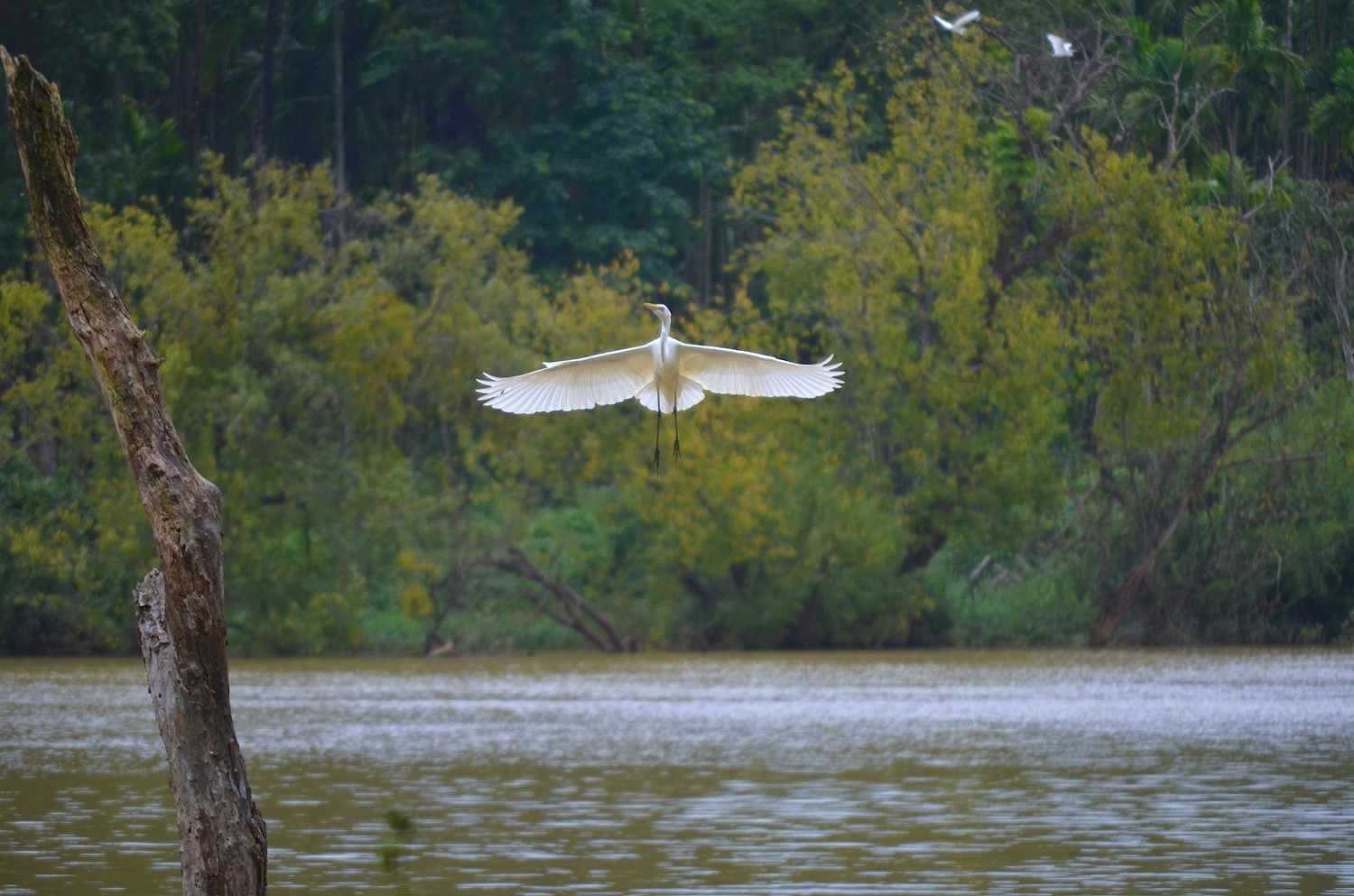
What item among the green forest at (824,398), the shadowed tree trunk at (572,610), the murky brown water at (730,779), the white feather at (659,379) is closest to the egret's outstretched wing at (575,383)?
the white feather at (659,379)

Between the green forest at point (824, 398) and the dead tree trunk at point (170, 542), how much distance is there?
22.7 meters

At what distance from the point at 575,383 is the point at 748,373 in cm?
94

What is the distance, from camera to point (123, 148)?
117ft

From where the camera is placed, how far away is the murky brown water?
13547 mm

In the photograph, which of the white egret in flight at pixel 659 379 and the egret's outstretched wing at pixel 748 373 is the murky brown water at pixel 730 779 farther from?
the egret's outstretched wing at pixel 748 373

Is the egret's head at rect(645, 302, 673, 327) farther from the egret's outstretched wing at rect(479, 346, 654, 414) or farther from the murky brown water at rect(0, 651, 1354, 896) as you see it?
the murky brown water at rect(0, 651, 1354, 896)

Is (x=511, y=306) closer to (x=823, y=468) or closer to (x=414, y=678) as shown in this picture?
(x=823, y=468)

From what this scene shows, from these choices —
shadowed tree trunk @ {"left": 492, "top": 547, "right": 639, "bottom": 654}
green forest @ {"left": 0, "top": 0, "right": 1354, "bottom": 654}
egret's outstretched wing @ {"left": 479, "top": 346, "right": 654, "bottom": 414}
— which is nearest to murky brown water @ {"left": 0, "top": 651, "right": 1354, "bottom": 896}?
egret's outstretched wing @ {"left": 479, "top": 346, "right": 654, "bottom": 414}

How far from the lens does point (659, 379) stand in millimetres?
11922

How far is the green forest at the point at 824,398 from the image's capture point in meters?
32.5

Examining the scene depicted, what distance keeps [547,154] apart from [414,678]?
16.8 meters

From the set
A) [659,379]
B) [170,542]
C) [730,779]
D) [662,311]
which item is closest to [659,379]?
[659,379]

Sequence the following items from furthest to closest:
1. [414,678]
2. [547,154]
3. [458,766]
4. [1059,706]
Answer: [547,154] < [414,678] < [1059,706] < [458,766]

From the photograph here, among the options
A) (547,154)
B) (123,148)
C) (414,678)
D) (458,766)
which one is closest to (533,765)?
(458,766)
